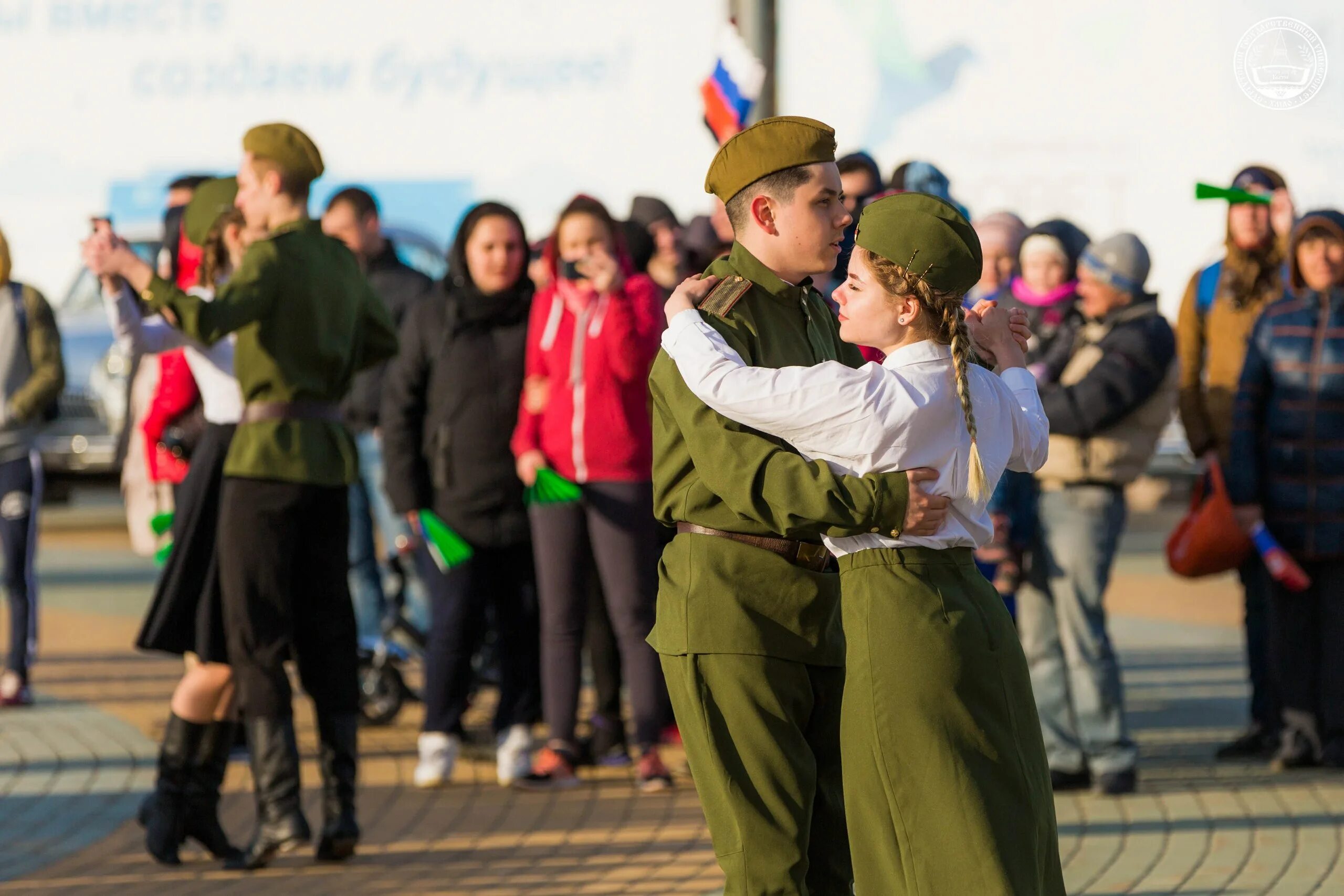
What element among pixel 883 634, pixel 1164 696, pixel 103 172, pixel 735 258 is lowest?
pixel 1164 696

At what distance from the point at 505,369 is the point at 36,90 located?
869cm

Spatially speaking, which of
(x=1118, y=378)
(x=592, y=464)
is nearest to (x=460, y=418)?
(x=592, y=464)

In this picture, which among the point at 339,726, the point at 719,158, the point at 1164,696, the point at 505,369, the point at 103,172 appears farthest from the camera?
the point at 103,172

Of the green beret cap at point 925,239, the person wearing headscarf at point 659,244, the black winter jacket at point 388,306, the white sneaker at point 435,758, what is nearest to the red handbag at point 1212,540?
the person wearing headscarf at point 659,244

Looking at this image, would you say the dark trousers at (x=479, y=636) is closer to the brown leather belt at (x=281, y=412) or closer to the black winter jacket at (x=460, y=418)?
the black winter jacket at (x=460, y=418)

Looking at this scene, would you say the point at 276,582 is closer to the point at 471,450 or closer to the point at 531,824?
the point at 531,824

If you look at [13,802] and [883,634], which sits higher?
[883,634]

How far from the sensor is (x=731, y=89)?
25.4ft

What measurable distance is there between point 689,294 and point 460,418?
3.64 meters

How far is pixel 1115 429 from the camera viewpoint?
7.15 meters

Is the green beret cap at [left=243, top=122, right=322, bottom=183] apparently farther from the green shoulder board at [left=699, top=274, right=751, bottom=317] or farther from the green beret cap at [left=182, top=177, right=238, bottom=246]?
the green shoulder board at [left=699, top=274, right=751, bottom=317]

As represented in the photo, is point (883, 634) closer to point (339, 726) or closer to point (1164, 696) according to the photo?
point (339, 726)

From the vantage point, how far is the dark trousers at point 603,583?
7246 millimetres

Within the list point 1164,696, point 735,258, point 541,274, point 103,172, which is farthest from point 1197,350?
point 103,172
